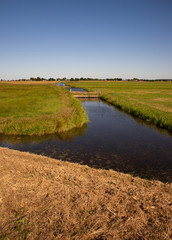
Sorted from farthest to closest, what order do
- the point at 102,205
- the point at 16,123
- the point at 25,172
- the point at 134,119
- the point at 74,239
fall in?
the point at 134,119 → the point at 16,123 → the point at 25,172 → the point at 102,205 → the point at 74,239

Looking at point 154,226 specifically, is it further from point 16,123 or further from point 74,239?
point 16,123

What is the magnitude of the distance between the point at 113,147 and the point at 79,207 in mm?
8034

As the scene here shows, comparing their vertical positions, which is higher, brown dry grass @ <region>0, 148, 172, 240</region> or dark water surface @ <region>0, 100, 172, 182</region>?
brown dry grass @ <region>0, 148, 172, 240</region>

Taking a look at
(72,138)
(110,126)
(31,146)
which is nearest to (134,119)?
(110,126)

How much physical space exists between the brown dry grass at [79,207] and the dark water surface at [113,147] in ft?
9.82

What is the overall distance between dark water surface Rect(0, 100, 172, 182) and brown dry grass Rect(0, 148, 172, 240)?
2.99 metres

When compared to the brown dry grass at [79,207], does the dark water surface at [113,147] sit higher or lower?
lower

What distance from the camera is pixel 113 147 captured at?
12141mm

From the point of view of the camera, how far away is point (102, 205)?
463cm

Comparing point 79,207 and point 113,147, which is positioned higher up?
point 79,207

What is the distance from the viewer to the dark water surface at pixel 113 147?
927 centimetres

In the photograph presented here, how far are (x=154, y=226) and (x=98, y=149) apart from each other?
791cm

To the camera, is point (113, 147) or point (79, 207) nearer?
point (79, 207)

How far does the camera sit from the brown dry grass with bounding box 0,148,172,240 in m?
3.73
